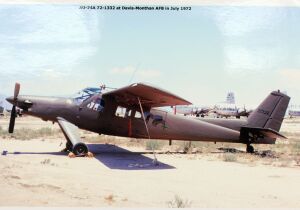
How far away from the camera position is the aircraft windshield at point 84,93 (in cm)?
1399

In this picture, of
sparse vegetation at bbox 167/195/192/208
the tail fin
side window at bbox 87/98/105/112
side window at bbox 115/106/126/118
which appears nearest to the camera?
sparse vegetation at bbox 167/195/192/208

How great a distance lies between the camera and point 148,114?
48.2 feet

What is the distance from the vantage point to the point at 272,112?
16.6 metres

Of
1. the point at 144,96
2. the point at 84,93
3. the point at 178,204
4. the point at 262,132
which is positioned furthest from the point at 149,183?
the point at 262,132

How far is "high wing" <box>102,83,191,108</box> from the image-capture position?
11.5 meters

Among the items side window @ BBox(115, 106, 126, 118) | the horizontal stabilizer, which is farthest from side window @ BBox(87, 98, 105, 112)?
the horizontal stabilizer

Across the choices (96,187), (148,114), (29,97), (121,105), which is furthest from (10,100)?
(96,187)

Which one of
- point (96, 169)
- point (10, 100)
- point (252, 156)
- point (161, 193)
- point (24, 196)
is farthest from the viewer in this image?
point (252, 156)

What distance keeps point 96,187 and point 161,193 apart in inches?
57.9

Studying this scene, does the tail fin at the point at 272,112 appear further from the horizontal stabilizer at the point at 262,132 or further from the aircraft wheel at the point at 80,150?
the aircraft wheel at the point at 80,150

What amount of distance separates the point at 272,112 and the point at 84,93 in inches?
363

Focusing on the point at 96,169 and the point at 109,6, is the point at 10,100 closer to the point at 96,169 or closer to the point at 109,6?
the point at 96,169

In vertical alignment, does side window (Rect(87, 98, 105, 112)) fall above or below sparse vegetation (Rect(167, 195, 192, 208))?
above

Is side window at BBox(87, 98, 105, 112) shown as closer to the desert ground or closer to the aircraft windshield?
the aircraft windshield
